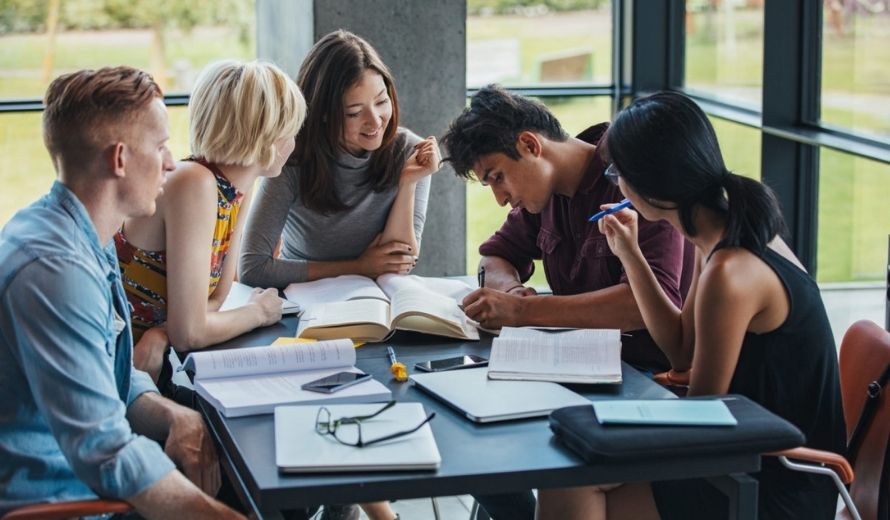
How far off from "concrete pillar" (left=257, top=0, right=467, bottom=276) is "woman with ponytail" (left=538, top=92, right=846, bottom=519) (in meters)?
2.48

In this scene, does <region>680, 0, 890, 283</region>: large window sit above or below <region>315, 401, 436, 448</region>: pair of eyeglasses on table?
above

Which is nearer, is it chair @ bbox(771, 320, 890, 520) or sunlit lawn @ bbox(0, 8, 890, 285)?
chair @ bbox(771, 320, 890, 520)

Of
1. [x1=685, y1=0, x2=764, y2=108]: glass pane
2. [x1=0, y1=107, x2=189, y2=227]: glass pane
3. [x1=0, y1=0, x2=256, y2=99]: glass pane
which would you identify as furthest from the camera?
[x1=0, y1=0, x2=256, y2=99]: glass pane

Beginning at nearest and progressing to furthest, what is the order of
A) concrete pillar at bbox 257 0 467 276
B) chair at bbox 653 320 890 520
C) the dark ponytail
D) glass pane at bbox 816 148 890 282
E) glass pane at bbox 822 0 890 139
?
chair at bbox 653 320 890 520
the dark ponytail
glass pane at bbox 822 0 890 139
glass pane at bbox 816 148 890 282
concrete pillar at bbox 257 0 467 276

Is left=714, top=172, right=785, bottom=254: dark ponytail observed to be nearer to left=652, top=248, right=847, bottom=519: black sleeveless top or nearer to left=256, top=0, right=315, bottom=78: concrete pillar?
left=652, top=248, right=847, bottom=519: black sleeveless top

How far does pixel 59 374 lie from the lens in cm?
188

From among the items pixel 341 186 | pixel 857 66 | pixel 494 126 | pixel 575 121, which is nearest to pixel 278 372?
pixel 494 126

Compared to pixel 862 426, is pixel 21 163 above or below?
above

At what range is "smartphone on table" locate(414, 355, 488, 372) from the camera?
2.39m

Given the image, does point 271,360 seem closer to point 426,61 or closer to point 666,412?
point 666,412

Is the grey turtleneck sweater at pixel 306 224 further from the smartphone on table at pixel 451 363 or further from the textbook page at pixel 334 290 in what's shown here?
the smartphone on table at pixel 451 363

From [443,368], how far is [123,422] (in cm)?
70

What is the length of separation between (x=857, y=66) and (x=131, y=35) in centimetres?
395

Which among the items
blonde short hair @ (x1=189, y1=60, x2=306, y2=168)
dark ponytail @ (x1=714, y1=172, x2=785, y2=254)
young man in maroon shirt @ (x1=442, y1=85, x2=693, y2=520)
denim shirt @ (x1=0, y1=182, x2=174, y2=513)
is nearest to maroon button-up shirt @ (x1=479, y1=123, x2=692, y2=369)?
young man in maroon shirt @ (x1=442, y1=85, x2=693, y2=520)
